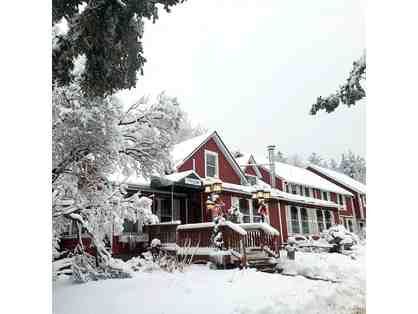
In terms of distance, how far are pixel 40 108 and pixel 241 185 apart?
1094 millimetres

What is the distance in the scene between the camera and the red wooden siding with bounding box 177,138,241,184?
2.18 metres

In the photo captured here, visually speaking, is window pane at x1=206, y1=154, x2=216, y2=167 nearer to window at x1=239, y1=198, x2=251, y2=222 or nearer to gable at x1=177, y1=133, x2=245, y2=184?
gable at x1=177, y1=133, x2=245, y2=184

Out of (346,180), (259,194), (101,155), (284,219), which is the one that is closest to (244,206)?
(259,194)

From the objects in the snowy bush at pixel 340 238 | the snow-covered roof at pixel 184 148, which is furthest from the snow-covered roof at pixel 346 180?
the snow-covered roof at pixel 184 148

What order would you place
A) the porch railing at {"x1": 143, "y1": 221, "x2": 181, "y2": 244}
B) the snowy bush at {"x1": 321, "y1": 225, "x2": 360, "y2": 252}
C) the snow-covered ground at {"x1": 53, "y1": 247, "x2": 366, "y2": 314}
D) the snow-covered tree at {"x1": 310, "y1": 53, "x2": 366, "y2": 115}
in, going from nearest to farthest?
the snow-covered ground at {"x1": 53, "y1": 247, "x2": 366, "y2": 314}
the porch railing at {"x1": 143, "y1": 221, "x2": 181, "y2": 244}
the snowy bush at {"x1": 321, "y1": 225, "x2": 360, "y2": 252}
the snow-covered tree at {"x1": 310, "y1": 53, "x2": 366, "y2": 115}

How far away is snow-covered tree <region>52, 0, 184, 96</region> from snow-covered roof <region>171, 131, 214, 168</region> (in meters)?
0.42

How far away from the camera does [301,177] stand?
2.27 m

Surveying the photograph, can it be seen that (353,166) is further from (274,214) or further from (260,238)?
(260,238)

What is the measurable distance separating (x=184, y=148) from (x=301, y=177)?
685 mm

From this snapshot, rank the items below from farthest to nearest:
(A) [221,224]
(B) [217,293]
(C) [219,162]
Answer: (C) [219,162] < (A) [221,224] < (B) [217,293]

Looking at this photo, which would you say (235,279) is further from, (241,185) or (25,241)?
(25,241)

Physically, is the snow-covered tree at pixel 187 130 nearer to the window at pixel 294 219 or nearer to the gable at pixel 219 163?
the gable at pixel 219 163

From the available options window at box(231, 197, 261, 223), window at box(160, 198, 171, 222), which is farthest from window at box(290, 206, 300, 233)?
window at box(160, 198, 171, 222)

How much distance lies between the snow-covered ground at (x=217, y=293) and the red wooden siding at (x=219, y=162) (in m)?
0.49
